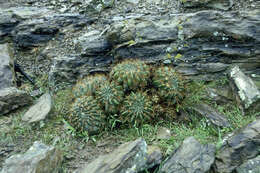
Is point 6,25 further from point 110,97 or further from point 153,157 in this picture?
point 153,157

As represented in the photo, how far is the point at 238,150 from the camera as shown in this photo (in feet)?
10.4

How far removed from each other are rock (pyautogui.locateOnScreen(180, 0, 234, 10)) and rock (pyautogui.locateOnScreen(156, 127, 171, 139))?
8.71ft

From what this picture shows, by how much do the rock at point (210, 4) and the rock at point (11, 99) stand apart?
355 centimetres

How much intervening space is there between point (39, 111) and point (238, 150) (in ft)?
9.91

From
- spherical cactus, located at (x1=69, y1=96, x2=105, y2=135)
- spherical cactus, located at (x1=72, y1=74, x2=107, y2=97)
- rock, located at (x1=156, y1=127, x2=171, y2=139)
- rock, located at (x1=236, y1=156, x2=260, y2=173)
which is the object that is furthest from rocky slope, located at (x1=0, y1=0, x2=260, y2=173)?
spherical cactus, located at (x1=72, y1=74, x2=107, y2=97)

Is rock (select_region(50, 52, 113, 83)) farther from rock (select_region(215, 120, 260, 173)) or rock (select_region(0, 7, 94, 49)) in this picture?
rock (select_region(215, 120, 260, 173))

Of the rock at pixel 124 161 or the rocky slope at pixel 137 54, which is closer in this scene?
the rock at pixel 124 161

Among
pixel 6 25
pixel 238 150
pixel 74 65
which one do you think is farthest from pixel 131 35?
pixel 6 25

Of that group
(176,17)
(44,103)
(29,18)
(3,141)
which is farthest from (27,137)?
(176,17)

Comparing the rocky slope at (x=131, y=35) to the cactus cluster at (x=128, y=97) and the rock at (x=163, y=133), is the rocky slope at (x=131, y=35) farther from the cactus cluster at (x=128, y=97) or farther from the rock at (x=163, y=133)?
the rock at (x=163, y=133)

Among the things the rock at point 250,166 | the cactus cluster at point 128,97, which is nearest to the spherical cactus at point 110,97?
the cactus cluster at point 128,97

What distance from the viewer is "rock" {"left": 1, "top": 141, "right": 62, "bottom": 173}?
3.07 meters

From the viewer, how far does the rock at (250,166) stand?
288 centimetres

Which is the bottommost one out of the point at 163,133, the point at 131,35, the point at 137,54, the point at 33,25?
the point at 163,133
